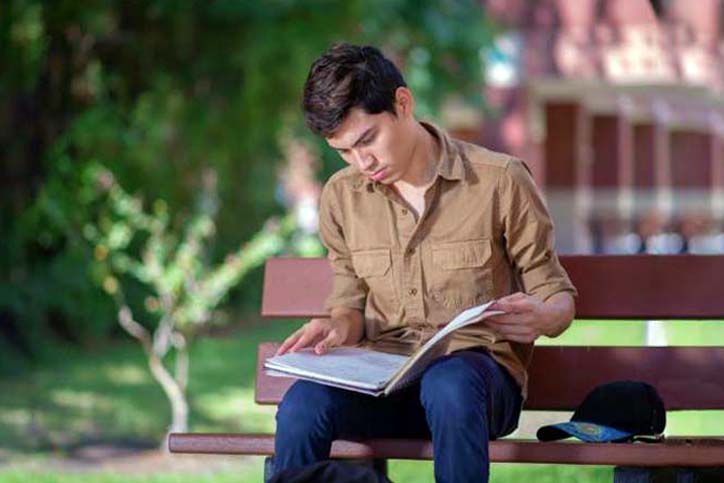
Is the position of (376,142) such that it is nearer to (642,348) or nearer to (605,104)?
(642,348)

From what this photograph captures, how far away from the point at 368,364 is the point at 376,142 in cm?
52

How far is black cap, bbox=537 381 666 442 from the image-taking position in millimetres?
4375

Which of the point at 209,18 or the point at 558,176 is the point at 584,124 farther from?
the point at 209,18

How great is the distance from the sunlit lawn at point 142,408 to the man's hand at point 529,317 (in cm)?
103

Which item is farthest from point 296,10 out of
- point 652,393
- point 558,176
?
point 558,176

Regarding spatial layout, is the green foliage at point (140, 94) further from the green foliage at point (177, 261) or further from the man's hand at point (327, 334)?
the man's hand at point (327, 334)

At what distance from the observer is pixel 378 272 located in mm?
4496

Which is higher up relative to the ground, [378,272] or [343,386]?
[378,272]

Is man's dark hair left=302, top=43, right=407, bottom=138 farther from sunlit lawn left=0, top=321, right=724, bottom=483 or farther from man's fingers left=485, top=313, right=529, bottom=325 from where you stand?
sunlit lawn left=0, top=321, right=724, bottom=483

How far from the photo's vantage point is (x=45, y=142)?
13.7 metres

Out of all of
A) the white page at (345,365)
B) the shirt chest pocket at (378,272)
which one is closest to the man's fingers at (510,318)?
the white page at (345,365)

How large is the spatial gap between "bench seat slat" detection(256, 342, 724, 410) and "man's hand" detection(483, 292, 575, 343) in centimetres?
65

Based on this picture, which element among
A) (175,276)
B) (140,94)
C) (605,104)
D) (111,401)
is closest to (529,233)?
(175,276)

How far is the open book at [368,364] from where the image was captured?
4031 mm
